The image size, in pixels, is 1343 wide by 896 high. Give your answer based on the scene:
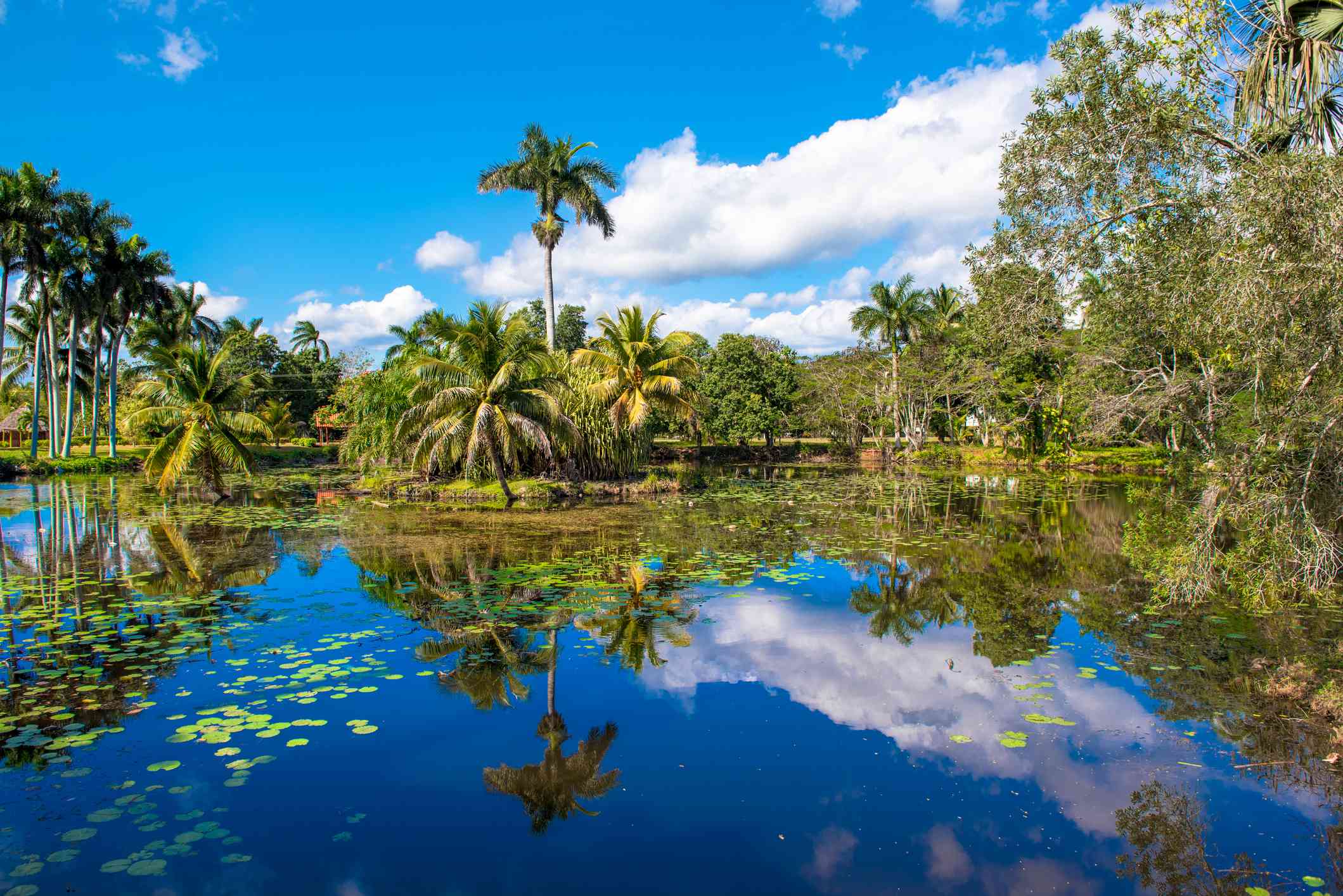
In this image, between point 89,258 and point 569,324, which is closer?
point 89,258

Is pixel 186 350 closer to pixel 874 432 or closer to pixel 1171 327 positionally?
pixel 1171 327

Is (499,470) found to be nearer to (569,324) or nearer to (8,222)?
(8,222)

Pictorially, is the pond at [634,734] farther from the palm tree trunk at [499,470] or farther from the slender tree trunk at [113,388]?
the slender tree trunk at [113,388]

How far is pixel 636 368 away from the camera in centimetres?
2516

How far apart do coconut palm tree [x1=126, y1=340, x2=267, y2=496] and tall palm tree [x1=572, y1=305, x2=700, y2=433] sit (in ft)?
34.5

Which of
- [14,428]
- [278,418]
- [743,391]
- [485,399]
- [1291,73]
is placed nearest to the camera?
[1291,73]

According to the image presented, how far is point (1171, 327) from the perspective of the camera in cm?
1029

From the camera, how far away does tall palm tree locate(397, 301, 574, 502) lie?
67.1ft

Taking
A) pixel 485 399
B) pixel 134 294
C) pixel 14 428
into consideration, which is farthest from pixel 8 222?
pixel 14 428

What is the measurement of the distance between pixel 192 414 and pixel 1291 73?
23.9 metres

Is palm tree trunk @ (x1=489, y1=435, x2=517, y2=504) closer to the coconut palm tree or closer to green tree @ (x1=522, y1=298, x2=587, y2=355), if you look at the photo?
the coconut palm tree

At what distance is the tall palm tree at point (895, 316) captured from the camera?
4484 centimetres

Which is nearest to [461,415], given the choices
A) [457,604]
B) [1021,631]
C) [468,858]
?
[457,604]

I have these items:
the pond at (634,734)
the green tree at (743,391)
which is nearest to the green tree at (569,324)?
the green tree at (743,391)
